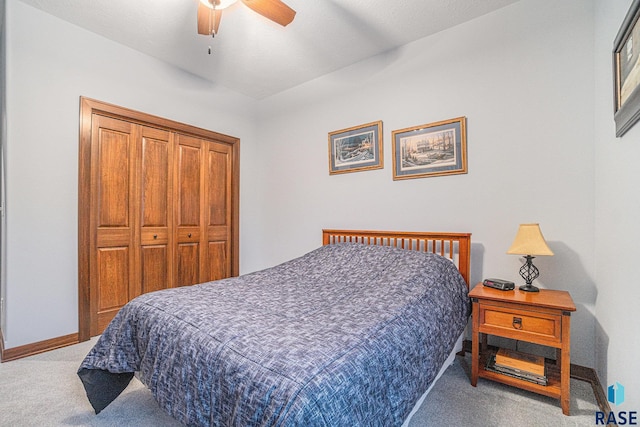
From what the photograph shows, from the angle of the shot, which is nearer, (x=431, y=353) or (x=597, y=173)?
(x=431, y=353)

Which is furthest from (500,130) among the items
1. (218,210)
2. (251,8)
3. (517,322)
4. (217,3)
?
(218,210)

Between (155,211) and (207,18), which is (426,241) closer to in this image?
(207,18)

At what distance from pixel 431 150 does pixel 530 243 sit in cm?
109

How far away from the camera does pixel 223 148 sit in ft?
12.4

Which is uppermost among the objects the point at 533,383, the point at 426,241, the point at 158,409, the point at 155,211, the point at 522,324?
the point at 155,211

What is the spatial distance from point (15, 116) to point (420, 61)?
330cm

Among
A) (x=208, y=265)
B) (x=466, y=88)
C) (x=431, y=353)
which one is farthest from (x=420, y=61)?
(x=208, y=265)

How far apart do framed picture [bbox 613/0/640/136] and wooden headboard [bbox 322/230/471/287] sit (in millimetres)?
1144

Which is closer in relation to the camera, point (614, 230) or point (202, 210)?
point (614, 230)

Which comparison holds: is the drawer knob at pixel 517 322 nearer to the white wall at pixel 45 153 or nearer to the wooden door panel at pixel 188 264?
the wooden door panel at pixel 188 264

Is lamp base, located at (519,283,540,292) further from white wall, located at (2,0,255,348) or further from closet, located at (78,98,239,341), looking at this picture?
white wall, located at (2,0,255,348)

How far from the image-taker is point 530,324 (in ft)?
5.73

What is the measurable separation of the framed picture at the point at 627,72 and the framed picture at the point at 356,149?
168cm

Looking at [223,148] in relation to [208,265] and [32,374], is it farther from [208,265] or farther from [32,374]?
[32,374]
